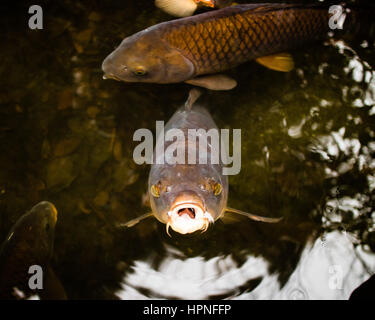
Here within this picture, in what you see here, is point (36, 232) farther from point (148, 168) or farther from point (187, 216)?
point (187, 216)

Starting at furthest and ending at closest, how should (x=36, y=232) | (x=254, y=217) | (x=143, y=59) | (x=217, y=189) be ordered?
(x=143, y=59) → (x=254, y=217) → (x=36, y=232) → (x=217, y=189)

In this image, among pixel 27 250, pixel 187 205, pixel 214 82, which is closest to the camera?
pixel 187 205

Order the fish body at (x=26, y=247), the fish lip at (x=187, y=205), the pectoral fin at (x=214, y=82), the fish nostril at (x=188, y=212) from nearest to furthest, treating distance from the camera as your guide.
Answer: the fish lip at (x=187, y=205) → the fish nostril at (x=188, y=212) → the fish body at (x=26, y=247) → the pectoral fin at (x=214, y=82)

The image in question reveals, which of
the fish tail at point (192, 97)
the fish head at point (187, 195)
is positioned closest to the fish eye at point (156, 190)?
the fish head at point (187, 195)

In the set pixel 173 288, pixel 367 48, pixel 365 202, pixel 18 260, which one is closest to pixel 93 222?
pixel 18 260

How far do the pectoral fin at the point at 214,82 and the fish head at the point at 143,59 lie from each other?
214 mm

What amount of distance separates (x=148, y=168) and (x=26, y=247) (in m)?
1.21

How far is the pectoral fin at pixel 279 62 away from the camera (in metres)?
3.22

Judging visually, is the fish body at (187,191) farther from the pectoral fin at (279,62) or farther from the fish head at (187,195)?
the pectoral fin at (279,62)

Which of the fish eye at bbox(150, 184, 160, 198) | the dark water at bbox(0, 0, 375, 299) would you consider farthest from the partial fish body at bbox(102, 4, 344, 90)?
the fish eye at bbox(150, 184, 160, 198)

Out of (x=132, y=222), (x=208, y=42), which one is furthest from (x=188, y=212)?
(x=208, y=42)

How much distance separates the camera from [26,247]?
98.5 inches

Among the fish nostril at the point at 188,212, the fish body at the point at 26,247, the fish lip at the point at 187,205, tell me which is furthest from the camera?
the fish body at the point at 26,247
